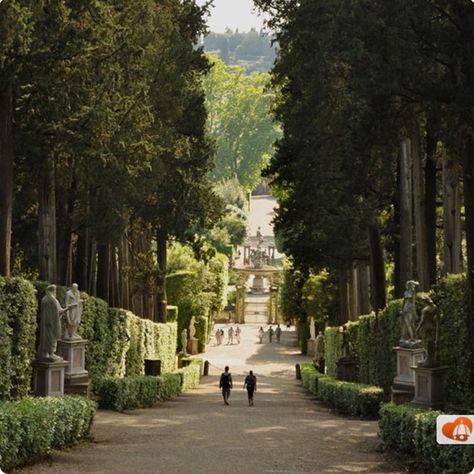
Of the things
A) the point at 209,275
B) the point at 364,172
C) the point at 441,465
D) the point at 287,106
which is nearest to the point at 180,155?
the point at 287,106

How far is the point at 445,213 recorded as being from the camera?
21.7 meters

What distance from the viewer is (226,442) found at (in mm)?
15805

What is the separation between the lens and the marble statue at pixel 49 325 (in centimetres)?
1727

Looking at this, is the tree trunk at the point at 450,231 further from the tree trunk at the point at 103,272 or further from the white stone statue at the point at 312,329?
the white stone statue at the point at 312,329

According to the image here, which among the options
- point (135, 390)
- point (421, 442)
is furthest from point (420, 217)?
point (421, 442)

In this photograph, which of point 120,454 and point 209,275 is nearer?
point 120,454

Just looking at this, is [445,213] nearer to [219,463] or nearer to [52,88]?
[52,88]

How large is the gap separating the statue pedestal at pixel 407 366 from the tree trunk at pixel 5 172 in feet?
25.8

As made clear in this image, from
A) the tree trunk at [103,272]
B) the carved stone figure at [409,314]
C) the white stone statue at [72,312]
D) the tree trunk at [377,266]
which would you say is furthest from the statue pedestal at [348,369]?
the white stone statue at [72,312]

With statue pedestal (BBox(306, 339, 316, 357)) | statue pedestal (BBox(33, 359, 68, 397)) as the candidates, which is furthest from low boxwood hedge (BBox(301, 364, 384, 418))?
statue pedestal (BBox(306, 339, 316, 357))

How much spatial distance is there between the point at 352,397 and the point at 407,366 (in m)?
4.01

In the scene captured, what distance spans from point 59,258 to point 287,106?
10242mm

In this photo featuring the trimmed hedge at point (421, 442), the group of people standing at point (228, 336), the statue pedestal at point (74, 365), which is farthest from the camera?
the group of people standing at point (228, 336)

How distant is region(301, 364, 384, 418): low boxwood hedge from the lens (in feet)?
73.4
